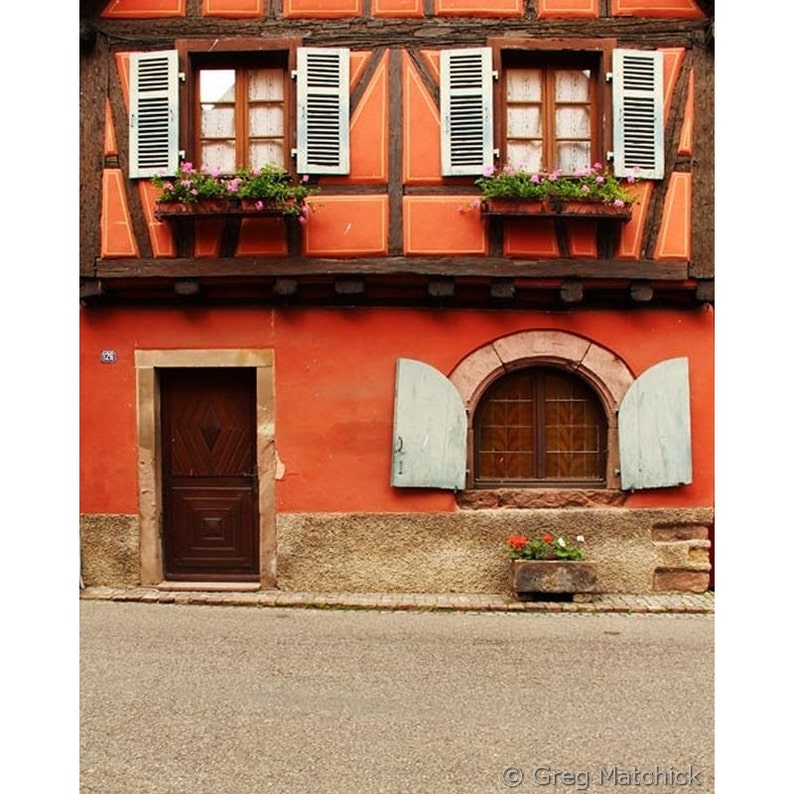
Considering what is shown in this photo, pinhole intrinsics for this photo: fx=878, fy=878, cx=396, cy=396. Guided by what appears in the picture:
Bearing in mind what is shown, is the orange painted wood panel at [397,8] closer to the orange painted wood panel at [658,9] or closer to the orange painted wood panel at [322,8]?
the orange painted wood panel at [322,8]

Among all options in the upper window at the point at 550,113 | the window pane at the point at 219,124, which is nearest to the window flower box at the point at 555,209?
the upper window at the point at 550,113

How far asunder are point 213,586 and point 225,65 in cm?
491

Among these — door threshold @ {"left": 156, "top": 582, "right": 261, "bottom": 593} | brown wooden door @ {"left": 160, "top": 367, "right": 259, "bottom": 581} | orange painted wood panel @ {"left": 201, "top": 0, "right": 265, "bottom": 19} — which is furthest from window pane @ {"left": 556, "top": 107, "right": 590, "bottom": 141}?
door threshold @ {"left": 156, "top": 582, "right": 261, "bottom": 593}

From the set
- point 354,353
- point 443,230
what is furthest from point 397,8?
point 354,353

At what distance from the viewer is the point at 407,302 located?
325 inches

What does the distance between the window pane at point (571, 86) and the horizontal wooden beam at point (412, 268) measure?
5.22 feet

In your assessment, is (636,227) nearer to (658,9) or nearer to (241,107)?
(658,9)

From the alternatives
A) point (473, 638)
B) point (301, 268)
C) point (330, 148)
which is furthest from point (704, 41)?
point (473, 638)

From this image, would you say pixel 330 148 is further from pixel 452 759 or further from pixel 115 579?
pixel 452 759

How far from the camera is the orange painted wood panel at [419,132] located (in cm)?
805

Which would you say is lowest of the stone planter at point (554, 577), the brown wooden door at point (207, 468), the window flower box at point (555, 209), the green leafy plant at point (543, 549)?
the stone planter at point (554, 577)

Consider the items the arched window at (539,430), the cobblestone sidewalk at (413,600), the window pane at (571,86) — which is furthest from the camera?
the arched window at (539,430)

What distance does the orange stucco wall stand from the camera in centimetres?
826

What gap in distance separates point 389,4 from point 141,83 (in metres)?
2.40
